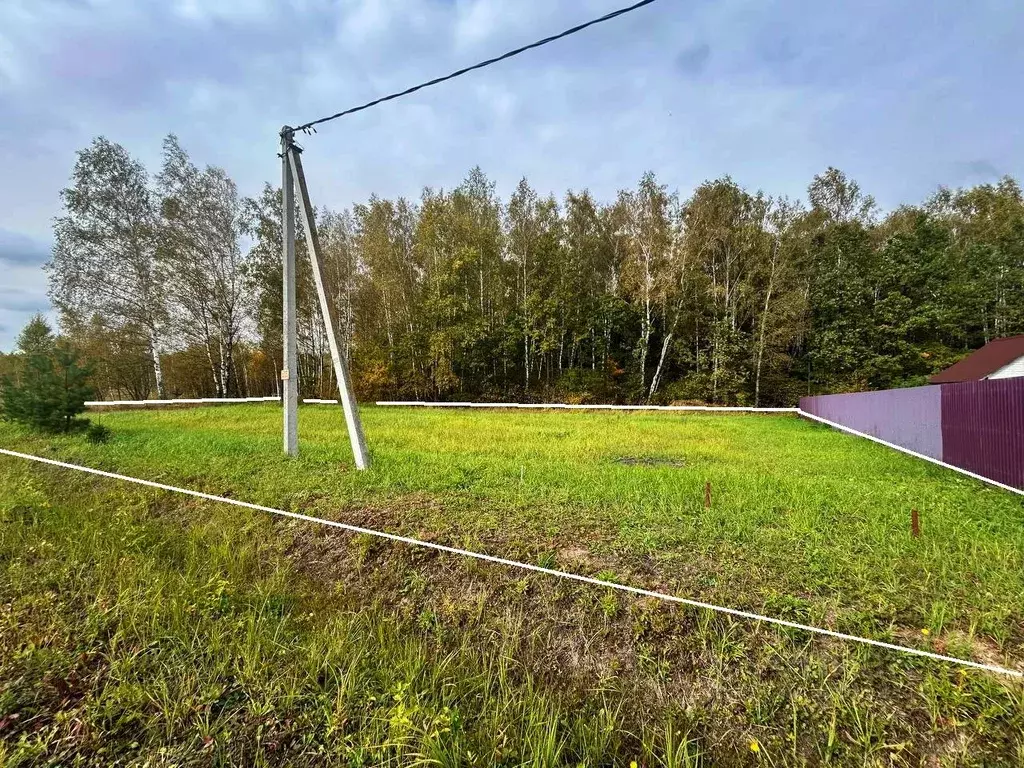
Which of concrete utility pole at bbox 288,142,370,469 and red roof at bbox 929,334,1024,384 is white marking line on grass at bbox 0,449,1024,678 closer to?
concrete utility pole at bbox 288,142,370,469

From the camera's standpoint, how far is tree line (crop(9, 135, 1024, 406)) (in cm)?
1923

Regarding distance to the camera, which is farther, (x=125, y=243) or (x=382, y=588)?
(x=125, y=243)

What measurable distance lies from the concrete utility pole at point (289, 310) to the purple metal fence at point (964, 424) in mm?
10026

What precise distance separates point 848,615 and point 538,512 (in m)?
2.34

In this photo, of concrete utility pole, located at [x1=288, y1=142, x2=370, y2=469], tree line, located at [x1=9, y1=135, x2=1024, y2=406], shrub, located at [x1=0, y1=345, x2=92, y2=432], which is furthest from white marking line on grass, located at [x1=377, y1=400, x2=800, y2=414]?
concrete utility pole, located at [x1=288, y1=142, x2=370, y2=469]

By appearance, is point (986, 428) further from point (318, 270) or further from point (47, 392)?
point (47, 392)

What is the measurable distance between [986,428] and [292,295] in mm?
10573

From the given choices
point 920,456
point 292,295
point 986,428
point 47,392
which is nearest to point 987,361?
point 920,456

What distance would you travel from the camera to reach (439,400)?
21172 millimetres

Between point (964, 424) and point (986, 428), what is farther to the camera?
point (964, 424)

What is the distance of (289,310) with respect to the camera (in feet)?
20.4

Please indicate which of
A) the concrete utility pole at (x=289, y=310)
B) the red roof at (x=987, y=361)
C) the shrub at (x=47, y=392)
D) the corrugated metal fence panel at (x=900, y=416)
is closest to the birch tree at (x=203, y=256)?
the shrub at (x=47, y=392)

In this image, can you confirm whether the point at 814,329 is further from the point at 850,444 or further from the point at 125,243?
the point at 125,243

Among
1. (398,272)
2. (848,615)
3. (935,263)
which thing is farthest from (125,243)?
(935,263)
